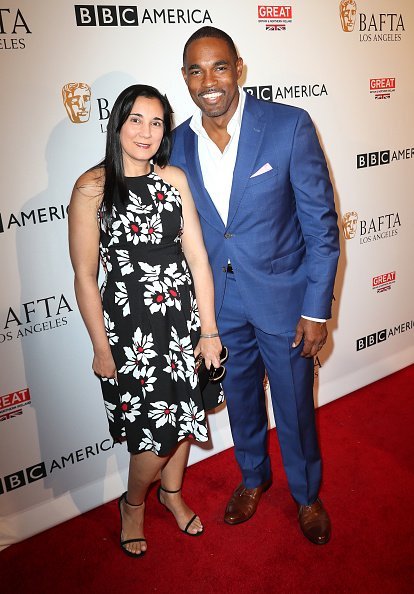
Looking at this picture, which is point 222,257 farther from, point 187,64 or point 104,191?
point 187,64

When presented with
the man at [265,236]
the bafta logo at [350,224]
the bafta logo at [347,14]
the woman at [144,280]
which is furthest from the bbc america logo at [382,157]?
the woman at [144,280]

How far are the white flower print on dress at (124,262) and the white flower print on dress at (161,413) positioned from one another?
0.50 metres

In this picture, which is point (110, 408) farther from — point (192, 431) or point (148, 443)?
point (192, 431)

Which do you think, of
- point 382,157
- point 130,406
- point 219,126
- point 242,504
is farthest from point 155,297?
point 382,157

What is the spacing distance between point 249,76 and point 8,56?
3.75ft

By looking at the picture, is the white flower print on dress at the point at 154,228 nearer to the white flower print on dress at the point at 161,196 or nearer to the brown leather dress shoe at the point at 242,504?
the white flower print on dress at the point at 161,196

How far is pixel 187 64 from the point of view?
2047 mm

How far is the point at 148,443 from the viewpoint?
7.11 ft

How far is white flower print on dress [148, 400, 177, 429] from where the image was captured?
82.8 inches

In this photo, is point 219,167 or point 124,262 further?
point 219,167

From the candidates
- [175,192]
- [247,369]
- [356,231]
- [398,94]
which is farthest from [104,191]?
[398,94]

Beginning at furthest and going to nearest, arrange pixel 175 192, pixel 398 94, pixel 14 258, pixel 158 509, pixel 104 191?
pixel 398 94 < pixel 158 509 < pixel 14 258 < pixel 175 192 < pixel 104 191

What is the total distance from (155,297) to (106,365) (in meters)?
0.32

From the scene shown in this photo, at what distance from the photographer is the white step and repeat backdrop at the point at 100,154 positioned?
223 cm
